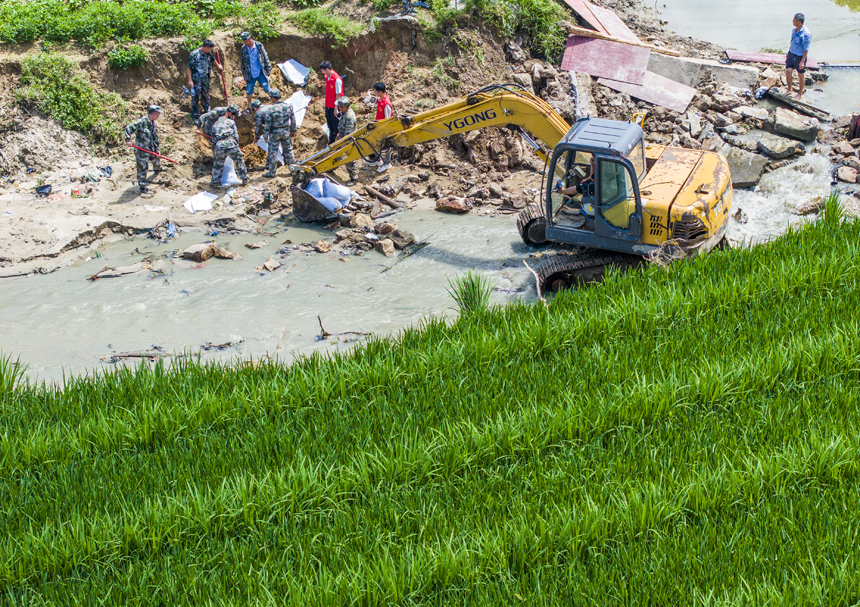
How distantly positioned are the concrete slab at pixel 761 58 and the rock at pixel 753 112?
9.64ft

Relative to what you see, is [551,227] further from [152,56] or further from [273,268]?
[152,56]

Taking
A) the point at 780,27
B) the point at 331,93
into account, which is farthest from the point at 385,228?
the point at 780,27

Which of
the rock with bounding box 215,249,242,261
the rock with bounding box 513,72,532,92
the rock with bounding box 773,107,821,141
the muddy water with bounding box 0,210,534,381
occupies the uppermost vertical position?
the rock with bounding box 513,72,532,92

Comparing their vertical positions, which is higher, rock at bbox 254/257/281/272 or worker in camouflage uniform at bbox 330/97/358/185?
worker in camouflage uniform at bbox 330/97/358/185

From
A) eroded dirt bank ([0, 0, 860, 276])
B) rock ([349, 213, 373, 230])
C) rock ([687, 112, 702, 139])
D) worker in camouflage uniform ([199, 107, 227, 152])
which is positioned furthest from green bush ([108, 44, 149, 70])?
rock ([687, 112, 702, 139])

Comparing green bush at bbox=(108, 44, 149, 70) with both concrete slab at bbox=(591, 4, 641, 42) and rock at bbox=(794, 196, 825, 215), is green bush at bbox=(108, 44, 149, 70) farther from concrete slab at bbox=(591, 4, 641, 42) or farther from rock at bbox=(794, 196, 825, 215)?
rock at bbox=(794, 196, 825, 215)

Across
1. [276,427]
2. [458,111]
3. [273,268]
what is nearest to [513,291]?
[458,111]

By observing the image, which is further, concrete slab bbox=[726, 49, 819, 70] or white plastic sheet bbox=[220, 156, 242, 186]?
concrete slab bbox=[726, 49, 819, 70]

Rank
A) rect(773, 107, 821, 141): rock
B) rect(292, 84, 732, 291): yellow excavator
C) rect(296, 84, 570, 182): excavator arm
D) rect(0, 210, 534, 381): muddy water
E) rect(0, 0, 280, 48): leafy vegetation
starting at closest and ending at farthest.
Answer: rect(292, 84, 732, 291): yellow excavator, rect(0, 210, 534, 381): muddy water, rect(296, 84, 570, 182): excavator arm, rect(773, 107, 821, 141): rock, rect(0, 0, 280, 48): leafy vegetation

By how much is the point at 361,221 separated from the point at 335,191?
0.89 metres

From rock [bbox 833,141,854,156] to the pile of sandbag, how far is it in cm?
814

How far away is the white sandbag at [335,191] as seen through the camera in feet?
39.3

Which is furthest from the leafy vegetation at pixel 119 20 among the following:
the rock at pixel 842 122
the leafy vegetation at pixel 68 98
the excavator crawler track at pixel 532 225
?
the rock at pixel 842 122

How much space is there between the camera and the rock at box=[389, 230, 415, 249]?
11.0 meters
